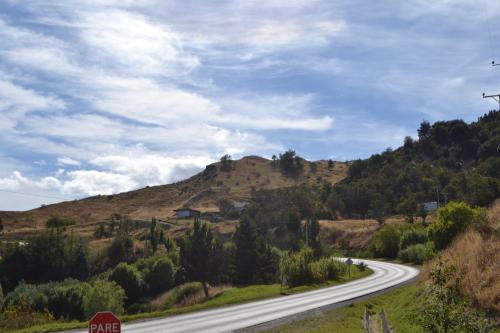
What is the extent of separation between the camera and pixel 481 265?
74.7 ft

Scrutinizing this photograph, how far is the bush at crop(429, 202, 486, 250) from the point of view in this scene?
131 ft

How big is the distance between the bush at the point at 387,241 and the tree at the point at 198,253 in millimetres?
36468

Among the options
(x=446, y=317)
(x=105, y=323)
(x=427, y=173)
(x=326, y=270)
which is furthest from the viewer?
(x=427, y=173)

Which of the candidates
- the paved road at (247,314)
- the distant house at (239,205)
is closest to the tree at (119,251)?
the paved road at (247,314)

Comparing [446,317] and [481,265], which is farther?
[481,265]

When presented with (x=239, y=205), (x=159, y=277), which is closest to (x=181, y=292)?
(x=159, y=277)

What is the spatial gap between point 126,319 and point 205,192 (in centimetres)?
15723

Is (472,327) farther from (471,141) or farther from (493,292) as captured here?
(471,141)

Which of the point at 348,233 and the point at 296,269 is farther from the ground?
the point at 348,233

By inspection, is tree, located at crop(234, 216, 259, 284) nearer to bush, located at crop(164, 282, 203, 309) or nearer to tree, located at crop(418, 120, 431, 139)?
bush, located at crop(164, 282, 203, 309)

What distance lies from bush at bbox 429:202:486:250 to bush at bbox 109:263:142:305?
116 feet

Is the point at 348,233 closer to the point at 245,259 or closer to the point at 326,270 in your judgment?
the point at 245,259

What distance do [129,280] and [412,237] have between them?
4337cm

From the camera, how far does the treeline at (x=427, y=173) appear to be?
339 feet
